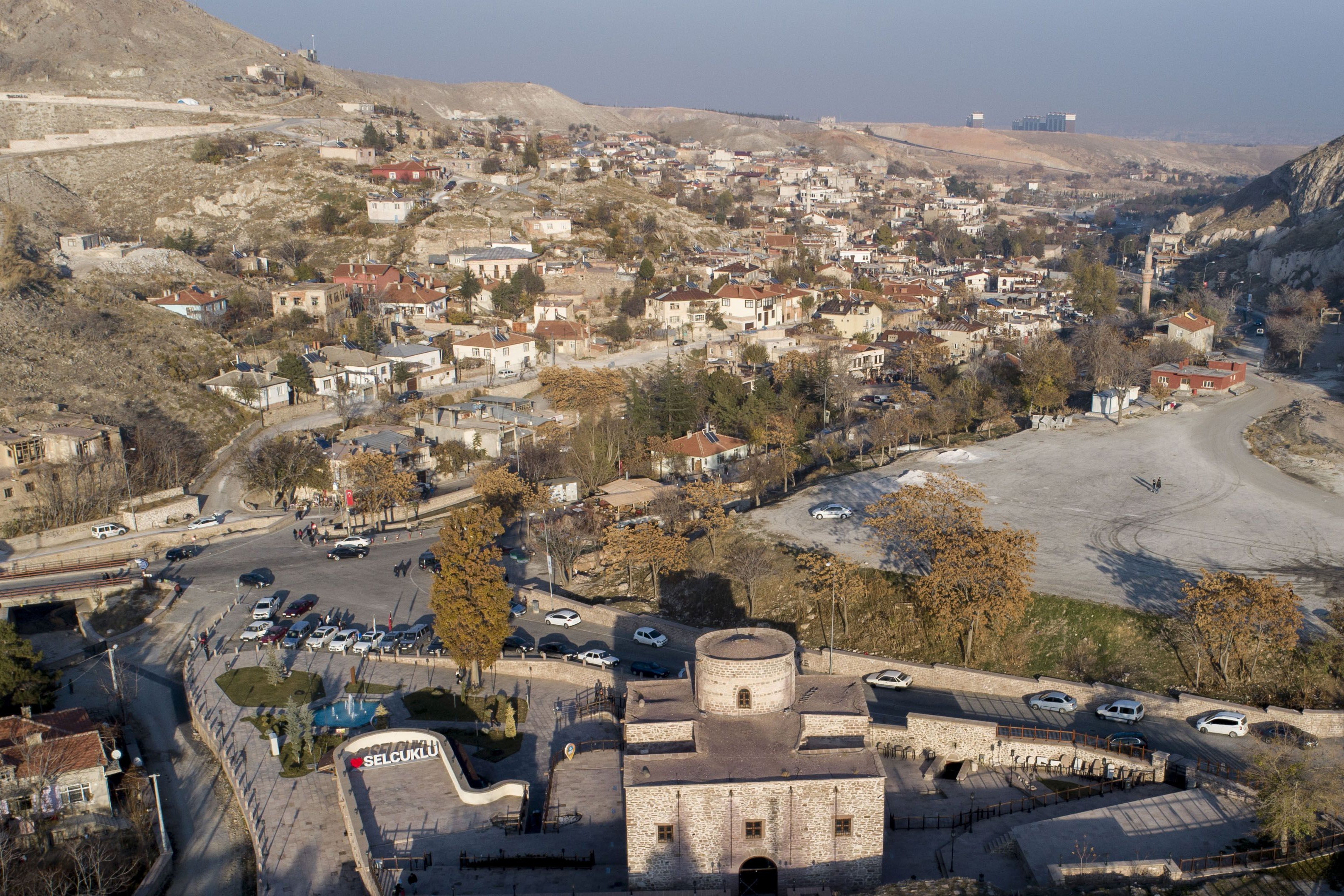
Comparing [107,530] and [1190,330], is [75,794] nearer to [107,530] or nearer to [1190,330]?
[107,530]

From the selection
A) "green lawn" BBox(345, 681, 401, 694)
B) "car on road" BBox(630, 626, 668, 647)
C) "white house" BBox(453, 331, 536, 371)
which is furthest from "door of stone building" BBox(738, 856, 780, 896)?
"white house" BBox(453, 331, 536, 371)

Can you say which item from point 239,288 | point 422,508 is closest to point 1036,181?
point 239,288

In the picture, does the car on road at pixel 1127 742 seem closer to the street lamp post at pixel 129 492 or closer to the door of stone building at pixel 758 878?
the door of stone building at pixel 758 878

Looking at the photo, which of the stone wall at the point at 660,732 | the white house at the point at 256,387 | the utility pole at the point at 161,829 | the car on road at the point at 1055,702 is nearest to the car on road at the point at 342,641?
the utility pole at the point at 161,829

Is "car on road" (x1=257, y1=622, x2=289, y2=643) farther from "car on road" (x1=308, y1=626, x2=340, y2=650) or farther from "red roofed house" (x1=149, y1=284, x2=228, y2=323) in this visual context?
"red roofed house" (x1=149, y1=284, x2=228, y2=323)

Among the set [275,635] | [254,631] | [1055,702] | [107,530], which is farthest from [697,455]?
[1055,702]

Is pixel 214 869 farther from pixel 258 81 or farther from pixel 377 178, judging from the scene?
pixel 258 81

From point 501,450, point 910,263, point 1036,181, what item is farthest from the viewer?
point 1036,181
